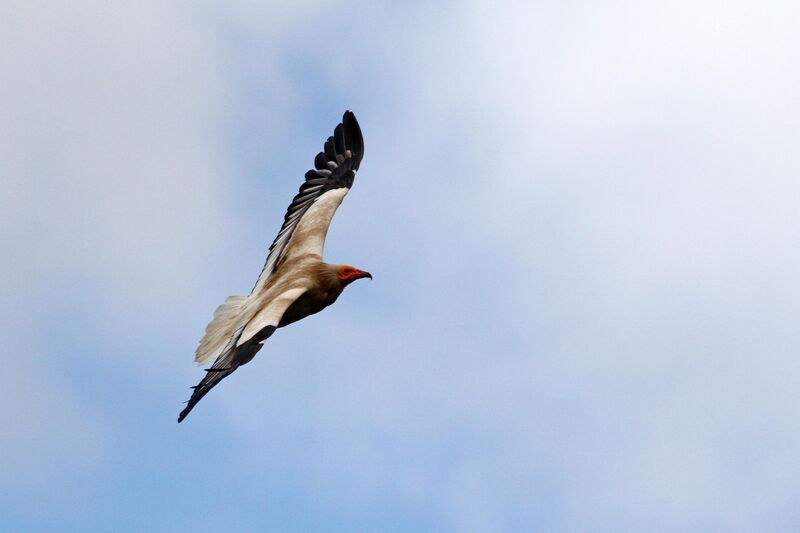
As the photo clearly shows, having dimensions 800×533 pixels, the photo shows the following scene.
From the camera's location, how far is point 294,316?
59.8 feet

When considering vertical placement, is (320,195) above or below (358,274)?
above

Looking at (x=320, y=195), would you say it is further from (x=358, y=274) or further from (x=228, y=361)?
(x=228, y=361)

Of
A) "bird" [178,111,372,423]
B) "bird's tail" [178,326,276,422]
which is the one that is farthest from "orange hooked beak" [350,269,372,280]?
"bird's tail" [178,326,276,422]

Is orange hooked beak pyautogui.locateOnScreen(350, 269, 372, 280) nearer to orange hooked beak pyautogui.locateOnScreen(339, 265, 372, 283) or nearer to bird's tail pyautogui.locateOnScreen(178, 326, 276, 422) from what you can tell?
orange hooked beak pyautogui.locateOnScreen(339, 265, 372, 283)

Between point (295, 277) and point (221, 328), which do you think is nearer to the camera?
point (221, 328)

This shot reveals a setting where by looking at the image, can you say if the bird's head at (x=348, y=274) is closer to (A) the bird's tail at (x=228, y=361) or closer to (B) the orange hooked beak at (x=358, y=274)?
(B) the orange hooked beak at (x=358, y=274)

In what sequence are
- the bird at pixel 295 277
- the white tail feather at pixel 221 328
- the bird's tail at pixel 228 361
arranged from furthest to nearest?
the white tail feather at pixel 221 328 < the bird at pixel 295 277 < the bird's tail at pixel 228 361

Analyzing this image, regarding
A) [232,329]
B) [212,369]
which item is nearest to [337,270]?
[232,329]

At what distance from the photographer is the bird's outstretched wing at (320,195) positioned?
20281 millimetres

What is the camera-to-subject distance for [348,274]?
735 inches

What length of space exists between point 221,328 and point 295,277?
1524 millimetres

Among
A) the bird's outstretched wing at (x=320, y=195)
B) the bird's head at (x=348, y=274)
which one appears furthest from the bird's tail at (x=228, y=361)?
the bird's outstretched wing at (x=320, y=195)

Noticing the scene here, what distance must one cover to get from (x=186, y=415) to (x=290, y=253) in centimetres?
587

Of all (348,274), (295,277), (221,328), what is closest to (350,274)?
(348,274)
